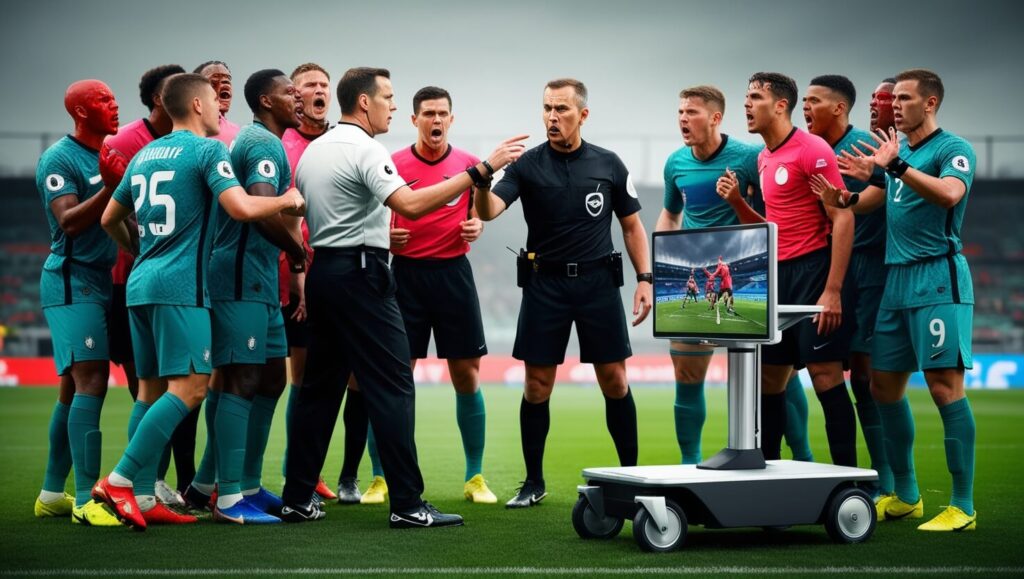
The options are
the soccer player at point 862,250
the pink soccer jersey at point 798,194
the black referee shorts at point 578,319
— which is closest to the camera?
the pink soccer jersey at point 798,194

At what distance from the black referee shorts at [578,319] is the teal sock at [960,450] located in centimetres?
169

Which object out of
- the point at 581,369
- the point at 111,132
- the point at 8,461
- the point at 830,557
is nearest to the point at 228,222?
the point at 111,132

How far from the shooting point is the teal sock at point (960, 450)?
18.7 feet

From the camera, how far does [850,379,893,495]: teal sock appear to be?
6711mm

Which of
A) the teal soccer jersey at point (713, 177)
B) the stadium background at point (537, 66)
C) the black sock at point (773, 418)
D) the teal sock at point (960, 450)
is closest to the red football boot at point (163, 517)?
the black sock at point (773, 418)

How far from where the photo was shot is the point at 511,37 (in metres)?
35.6

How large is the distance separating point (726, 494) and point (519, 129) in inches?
1169

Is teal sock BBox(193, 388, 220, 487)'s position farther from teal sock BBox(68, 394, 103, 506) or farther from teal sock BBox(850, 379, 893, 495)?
teal sock BBox(850, 379, 893, 495)

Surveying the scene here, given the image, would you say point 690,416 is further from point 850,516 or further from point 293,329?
point 293,329

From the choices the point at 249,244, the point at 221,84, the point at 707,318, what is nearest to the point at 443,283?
the point at 249,244

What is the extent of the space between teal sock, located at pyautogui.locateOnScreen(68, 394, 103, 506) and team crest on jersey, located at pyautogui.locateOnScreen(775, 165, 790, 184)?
12.4 ft

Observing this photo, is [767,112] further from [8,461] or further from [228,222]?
[8,461]

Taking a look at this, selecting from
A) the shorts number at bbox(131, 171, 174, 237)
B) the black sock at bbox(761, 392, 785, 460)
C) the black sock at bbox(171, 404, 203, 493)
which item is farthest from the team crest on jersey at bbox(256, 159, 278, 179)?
the black sock at bbox(761, 392, 785, 460)

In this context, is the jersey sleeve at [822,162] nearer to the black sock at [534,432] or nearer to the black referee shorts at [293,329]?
the black sock at [534,432]
